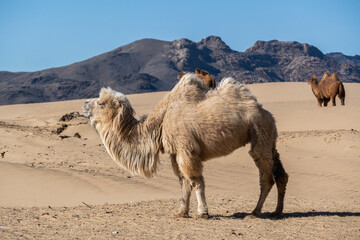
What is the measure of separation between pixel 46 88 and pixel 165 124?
156535 millimetres

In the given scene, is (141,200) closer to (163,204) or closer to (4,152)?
(163,204)

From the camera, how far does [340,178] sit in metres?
13.0

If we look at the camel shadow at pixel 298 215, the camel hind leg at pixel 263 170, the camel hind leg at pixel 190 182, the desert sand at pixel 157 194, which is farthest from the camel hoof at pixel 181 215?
the camel hind leg at pixel 263 170

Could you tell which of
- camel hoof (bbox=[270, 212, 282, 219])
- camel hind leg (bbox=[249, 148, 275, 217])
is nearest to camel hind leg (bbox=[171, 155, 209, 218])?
camel hind leg (bbox=[249, 148, 275, 217])

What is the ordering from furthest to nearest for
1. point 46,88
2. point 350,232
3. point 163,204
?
point 46,88 → point 163,204 → point 350,232

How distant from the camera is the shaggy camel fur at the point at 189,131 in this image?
6.98 meters

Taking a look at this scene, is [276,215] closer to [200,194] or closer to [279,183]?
[279,183]

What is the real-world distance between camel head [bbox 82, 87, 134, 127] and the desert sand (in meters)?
1.43

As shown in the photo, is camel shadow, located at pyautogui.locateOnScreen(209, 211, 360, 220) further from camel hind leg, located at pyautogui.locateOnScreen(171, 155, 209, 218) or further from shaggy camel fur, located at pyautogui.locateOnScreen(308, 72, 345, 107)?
Result: shaggy camel fur, located at pyautogui.locateOnScreen(308, 72, 345, 107)

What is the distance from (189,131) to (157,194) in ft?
11.3

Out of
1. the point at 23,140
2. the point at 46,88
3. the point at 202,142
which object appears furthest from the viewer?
the point at 46,88

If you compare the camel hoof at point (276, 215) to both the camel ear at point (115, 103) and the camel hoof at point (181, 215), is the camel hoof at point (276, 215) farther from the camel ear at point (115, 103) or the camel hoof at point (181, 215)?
the camel ear at point (115, 103)

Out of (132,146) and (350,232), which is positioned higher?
(132,146)

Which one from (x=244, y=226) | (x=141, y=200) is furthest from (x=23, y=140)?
(x=244, y=226)
